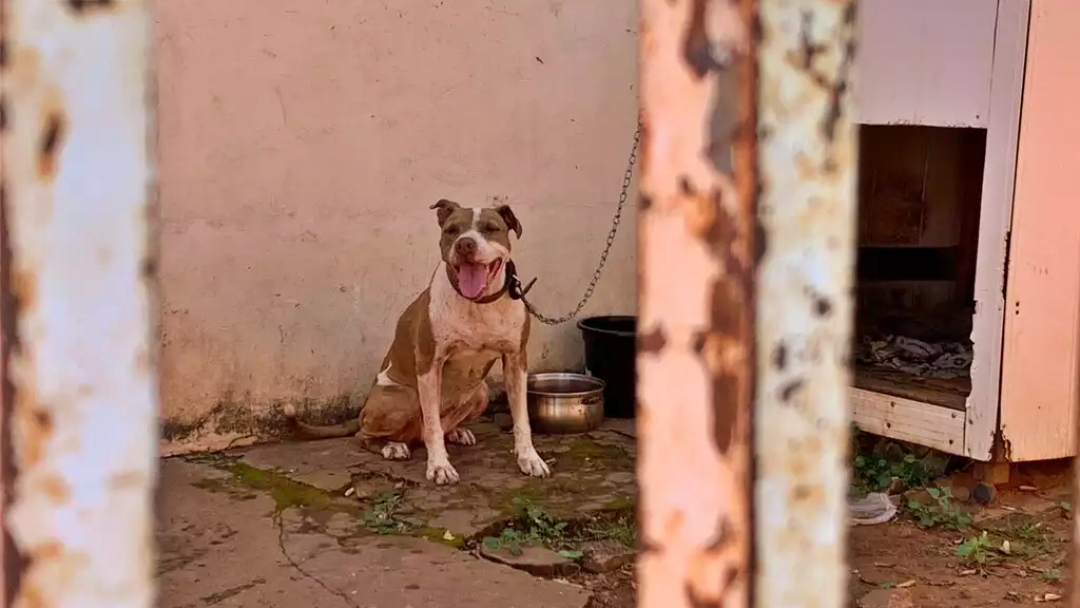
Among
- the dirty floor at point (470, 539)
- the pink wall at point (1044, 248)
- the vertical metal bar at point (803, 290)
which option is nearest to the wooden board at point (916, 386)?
the pink wall at point (1044, 248)

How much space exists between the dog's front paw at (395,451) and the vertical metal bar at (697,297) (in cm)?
445

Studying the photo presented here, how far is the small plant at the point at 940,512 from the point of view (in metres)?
4.27

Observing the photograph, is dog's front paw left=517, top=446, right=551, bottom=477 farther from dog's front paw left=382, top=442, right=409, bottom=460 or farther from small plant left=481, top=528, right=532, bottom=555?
small plant left=481, top=528, right=532, bottom=555

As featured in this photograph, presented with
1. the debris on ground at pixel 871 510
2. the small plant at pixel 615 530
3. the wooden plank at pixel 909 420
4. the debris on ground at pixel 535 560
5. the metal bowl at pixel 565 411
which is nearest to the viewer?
the debris on ground at pixel 535 560

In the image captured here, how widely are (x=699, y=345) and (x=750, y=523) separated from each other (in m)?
0.11

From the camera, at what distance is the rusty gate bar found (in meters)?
0.62

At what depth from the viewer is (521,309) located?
487 cm

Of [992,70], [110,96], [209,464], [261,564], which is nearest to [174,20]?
[209,464]

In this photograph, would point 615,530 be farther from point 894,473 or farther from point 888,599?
point 894,473

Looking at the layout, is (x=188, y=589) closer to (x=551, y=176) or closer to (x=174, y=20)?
(x=174, y=20)

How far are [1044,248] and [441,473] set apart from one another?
8.38 ft

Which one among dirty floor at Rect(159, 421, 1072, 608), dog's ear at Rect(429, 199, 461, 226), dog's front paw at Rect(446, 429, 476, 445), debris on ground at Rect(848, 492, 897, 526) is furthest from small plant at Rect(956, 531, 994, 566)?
dog's ear at Rect(429, 199, 461, 226)

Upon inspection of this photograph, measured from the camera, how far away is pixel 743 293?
631mm

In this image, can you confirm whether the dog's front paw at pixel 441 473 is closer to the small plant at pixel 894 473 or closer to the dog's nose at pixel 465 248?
the dog's nose at pixel 465 248
